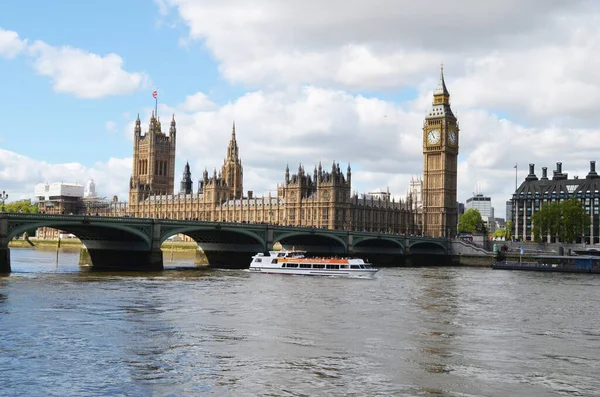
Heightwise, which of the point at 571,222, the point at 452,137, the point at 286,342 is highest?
the point at 452,137

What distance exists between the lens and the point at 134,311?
36250 millimetres

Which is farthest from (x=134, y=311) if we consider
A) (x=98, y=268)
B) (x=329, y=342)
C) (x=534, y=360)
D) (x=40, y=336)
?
(x=98, y=268)

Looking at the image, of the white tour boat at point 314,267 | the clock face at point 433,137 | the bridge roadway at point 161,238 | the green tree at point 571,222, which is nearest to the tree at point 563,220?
the green tree at point 571,222

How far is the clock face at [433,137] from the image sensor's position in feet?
488

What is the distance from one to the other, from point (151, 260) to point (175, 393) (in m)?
46.8

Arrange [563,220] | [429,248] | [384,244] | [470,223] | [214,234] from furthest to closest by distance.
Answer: [470,223], [563,220], [429,248], [384,244], [214,234]

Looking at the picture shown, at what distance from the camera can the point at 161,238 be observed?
A: 67.4 meters

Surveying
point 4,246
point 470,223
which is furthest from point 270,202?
point 4,246

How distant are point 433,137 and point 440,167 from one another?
634 cm

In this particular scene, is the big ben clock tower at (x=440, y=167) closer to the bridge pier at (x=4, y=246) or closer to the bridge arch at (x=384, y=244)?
the bridge arch at (x=384, y=244)

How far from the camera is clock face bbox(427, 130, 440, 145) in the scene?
488 feet

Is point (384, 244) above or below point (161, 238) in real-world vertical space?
below

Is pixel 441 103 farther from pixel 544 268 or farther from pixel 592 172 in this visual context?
pixel 544 268

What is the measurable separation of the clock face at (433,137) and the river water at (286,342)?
100361mm
